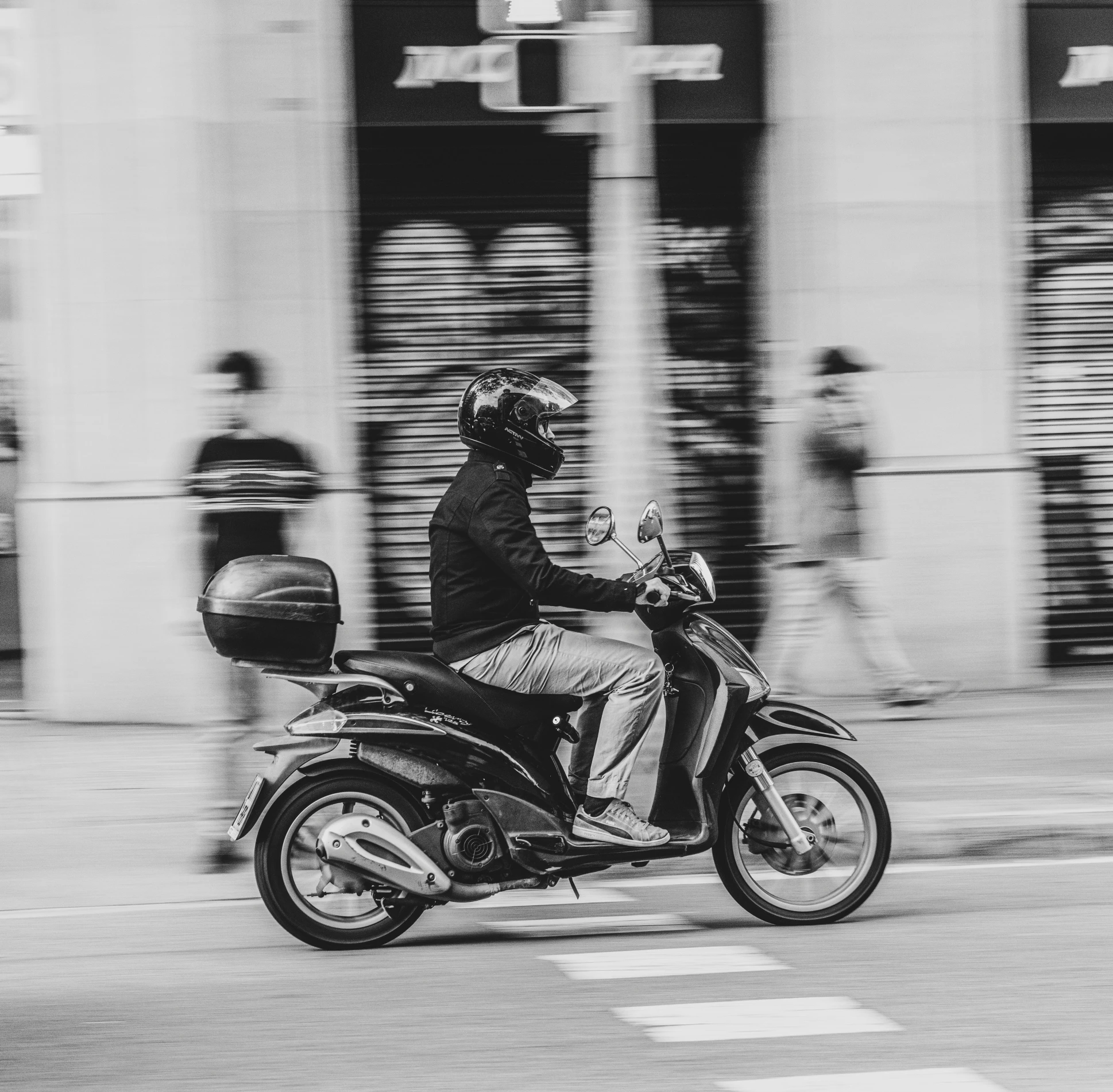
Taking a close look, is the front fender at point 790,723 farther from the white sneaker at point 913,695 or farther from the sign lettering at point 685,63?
the sign lettering at point 685,63

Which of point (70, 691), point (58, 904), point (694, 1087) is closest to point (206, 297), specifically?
point (70, 691)

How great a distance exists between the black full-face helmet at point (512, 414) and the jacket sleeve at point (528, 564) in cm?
18

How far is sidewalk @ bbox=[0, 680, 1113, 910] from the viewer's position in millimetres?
6953

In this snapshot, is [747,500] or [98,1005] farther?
[747,500]

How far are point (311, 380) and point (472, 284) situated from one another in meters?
1.27

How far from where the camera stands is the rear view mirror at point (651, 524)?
559 cm

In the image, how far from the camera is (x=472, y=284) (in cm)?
1103

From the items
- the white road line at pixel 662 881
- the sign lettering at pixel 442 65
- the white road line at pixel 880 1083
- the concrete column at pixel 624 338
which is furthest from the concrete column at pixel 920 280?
the white road line at pixel 880 1083

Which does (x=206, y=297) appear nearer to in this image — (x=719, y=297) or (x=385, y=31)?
(x=385, y=31)

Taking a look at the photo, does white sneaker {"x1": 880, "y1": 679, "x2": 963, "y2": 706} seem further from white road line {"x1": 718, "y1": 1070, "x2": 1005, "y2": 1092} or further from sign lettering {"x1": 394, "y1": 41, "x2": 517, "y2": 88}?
white road line {"x1": 718, "y1": 1070, "x2": 1005, "y2": 1092}

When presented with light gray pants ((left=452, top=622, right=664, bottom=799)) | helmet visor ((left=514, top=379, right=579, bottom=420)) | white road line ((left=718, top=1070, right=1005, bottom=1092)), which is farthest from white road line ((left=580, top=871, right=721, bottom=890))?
white road line ((left=718, top=1070, right=1005, bottom=1092))

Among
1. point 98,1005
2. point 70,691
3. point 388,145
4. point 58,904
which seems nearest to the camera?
point 98,1005

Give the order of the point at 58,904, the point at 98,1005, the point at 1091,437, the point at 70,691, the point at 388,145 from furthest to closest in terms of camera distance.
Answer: the point at 1091,437 → the point at 388,145 → the point at 70,691 → the point at 58,904 → the point at 98,1005

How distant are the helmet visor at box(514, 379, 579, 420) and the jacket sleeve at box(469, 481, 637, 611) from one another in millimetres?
264
